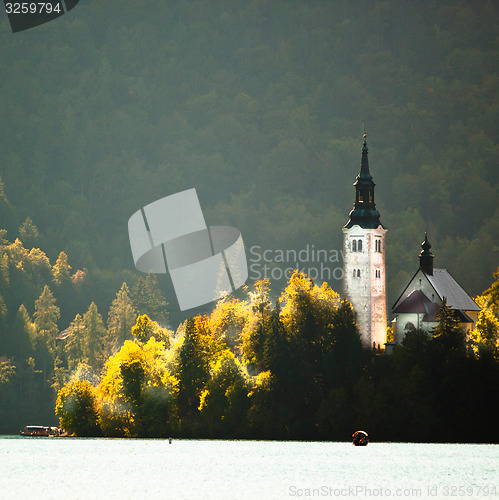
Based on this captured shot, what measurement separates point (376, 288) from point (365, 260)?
2808 millimetres

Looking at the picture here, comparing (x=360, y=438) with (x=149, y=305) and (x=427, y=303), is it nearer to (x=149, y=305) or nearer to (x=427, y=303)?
(x=427, y=303)

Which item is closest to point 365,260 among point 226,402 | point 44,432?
point 226,402

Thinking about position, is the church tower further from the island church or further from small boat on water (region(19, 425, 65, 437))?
small boat on water (region(19, 425, 65, 437))

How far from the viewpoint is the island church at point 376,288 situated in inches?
4875

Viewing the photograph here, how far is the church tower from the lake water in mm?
26424

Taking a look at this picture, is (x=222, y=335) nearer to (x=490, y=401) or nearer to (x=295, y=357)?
(x=295, y=357)

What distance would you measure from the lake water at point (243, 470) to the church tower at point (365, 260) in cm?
2642

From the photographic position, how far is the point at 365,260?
417 feet

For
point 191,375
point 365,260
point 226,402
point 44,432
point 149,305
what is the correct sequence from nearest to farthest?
1. point 226,402
2. point 191,375
3. point 365,260
4. point 44,432
5. point 149,305

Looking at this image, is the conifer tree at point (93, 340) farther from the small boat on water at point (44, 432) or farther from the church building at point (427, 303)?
the church building at point (427, 303)

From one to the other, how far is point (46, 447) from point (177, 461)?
21377 millimetres

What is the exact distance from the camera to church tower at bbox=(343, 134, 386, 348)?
12575 centimetres
